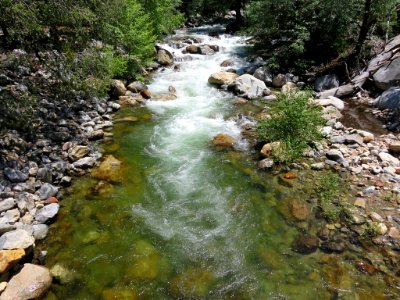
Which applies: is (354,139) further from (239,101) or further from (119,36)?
(119,36)

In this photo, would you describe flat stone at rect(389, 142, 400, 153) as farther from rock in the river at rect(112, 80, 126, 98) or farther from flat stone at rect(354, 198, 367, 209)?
rock in the river at rect(112, 80, 126, 98)

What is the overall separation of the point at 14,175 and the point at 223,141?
5533 mm

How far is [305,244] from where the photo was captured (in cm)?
623

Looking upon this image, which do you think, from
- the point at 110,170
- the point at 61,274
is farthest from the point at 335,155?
the point at 61,274

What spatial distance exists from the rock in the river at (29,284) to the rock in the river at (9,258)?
0.60 ft

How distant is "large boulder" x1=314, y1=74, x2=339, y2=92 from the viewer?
13578mm

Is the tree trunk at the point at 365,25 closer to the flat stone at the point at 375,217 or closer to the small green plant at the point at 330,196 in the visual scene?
the small green plant at the point at 330,196

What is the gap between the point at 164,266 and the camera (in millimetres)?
5773

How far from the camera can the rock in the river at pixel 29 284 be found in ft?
16.1

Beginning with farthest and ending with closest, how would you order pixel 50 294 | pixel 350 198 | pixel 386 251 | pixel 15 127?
pixel 15 127
pixel 350 198
pixel 386 251
pixel 50 294

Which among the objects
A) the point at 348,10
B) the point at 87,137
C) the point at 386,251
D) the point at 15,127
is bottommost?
the point at 386,251

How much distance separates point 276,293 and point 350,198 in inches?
127

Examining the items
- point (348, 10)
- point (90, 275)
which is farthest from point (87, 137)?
point (348, 10)

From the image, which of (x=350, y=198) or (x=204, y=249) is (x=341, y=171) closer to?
(x=350, y=198)
